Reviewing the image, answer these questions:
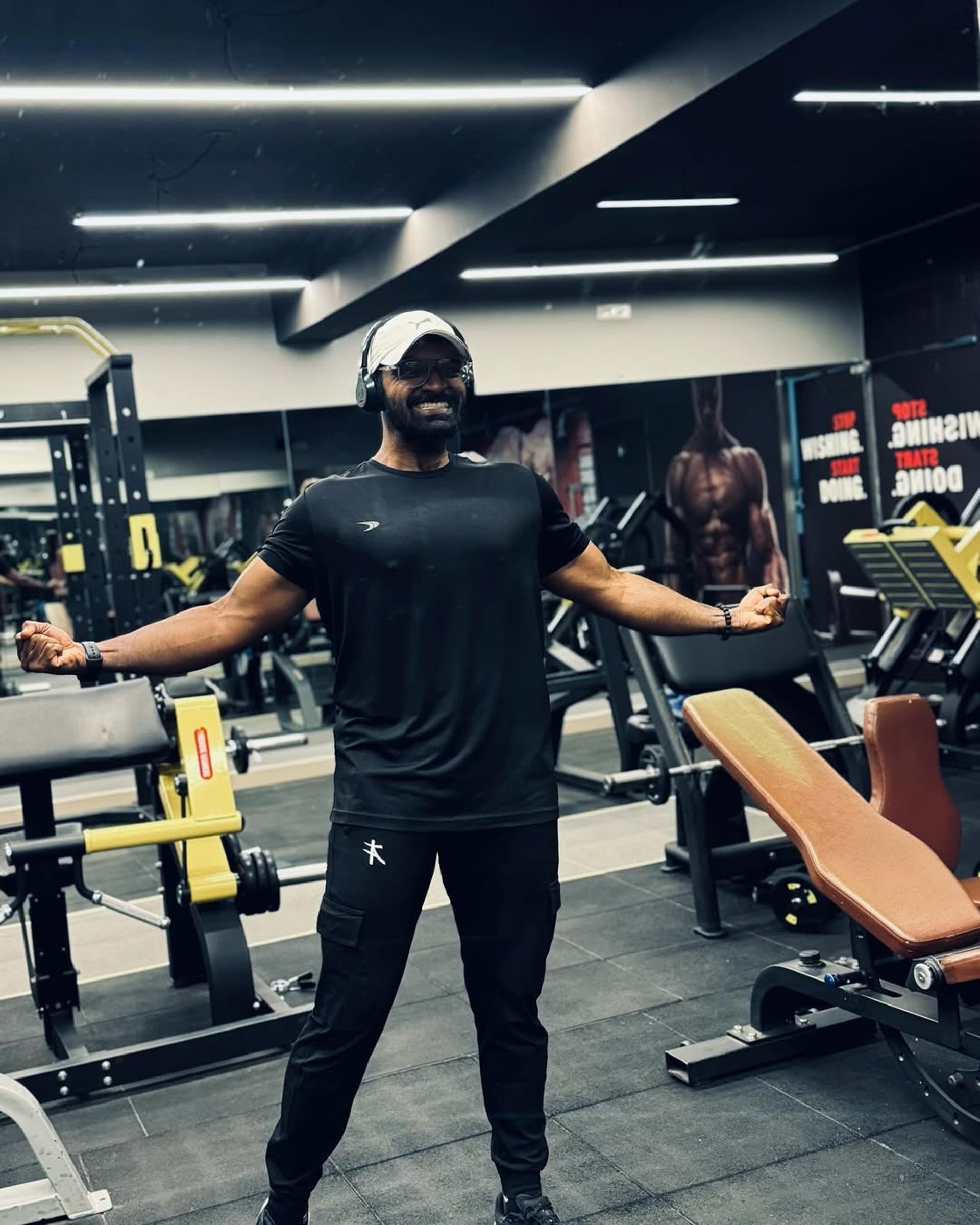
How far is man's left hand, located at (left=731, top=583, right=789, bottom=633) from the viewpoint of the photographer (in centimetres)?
213

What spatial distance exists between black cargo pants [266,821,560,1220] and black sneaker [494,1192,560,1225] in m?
0.03

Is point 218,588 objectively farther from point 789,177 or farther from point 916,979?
point 916,979

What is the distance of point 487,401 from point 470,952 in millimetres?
6968

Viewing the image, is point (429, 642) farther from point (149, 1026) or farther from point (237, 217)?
point (237, 217)

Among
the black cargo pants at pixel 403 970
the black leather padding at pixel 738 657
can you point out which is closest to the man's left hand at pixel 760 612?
the black cargo pants at pixel 403 970

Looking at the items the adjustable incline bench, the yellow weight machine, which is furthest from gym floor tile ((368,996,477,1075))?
the yellow weight machine

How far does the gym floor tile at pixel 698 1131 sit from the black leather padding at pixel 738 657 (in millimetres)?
1539

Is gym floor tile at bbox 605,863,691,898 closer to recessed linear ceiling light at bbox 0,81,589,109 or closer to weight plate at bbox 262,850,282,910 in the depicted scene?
weight plate at bbox 262,850,282,910

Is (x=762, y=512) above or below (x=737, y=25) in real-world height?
below

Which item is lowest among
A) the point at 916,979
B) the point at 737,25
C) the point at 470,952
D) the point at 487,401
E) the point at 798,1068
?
the point at 798,1068

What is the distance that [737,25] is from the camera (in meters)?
4.30

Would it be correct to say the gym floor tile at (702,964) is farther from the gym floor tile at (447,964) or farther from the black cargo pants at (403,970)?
the black cargo pants at (403,970)

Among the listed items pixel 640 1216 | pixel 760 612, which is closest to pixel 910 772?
pixel 760 612

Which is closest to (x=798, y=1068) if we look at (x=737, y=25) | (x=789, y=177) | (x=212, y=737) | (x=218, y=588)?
(x=212, y=737)
